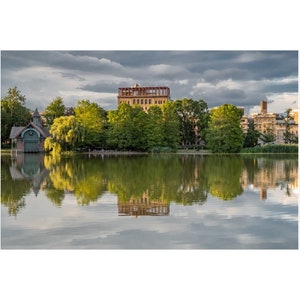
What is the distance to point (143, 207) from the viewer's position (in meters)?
6.69

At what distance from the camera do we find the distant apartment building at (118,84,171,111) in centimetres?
2778

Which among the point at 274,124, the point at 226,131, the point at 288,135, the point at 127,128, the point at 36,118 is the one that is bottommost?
the point at 288,135

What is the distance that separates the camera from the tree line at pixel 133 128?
27.0 meters

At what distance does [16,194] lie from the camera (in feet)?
26.8

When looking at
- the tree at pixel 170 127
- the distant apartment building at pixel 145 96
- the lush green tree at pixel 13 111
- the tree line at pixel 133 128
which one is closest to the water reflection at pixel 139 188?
the tree line at pixel 133 128

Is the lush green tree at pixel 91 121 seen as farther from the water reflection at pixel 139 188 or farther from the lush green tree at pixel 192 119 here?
the water reflection at pixel 139 188

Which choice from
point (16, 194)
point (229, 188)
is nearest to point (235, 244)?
point (229, 188)

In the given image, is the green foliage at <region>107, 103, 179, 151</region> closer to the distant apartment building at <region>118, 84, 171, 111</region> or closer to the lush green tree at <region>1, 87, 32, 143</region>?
the distant apartment building at <region>118, 84, 171, 111</region>

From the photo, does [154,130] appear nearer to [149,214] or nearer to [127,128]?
[127,128]

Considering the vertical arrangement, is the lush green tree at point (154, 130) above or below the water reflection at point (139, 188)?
above

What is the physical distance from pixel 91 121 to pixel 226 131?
9.21 meters

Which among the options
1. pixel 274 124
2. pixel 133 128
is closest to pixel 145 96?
pixel 133 128

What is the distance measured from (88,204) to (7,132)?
2779 cm

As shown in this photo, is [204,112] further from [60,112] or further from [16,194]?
[16,194]
